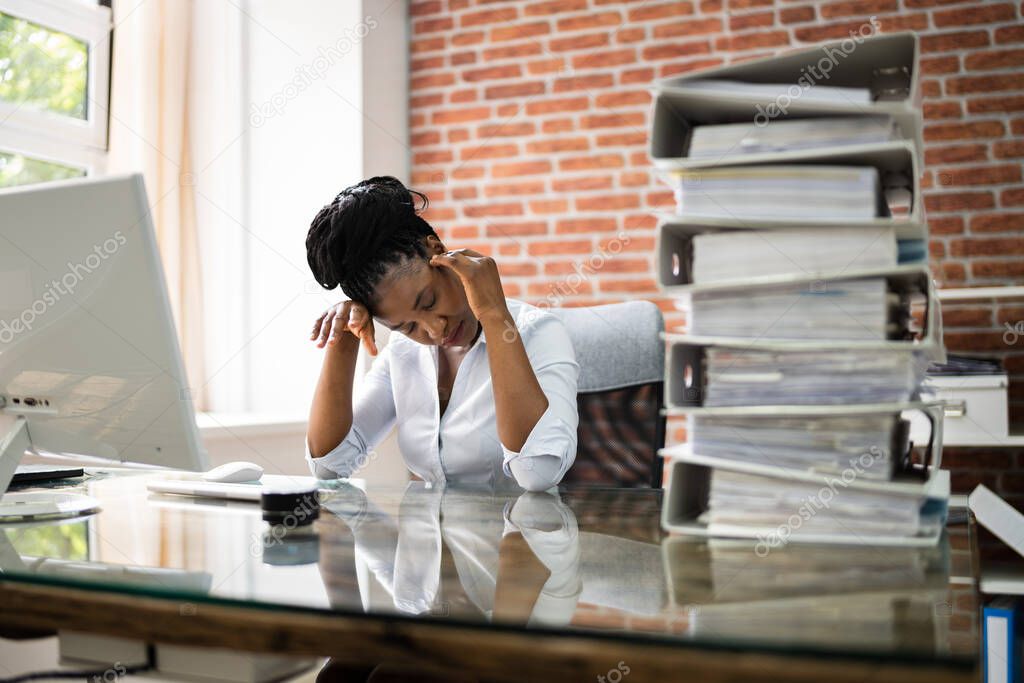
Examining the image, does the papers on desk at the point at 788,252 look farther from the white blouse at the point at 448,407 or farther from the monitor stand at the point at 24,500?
the monitor stand at the point at 24,500

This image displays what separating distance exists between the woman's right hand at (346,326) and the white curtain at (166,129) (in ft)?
4.90

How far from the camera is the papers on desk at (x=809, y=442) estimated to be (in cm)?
83

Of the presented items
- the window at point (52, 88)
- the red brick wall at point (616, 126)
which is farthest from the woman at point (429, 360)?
the window at point (52, 88)

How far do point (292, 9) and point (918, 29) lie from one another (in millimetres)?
2170

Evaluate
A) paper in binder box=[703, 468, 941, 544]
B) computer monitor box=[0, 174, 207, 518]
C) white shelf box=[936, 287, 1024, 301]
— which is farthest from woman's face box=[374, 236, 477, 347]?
white shelf box=[936, 287, 1024, 301]

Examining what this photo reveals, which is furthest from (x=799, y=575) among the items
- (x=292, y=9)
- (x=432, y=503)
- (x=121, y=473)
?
(x=292, y=9)

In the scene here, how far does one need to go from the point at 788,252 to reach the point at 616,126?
252 cm

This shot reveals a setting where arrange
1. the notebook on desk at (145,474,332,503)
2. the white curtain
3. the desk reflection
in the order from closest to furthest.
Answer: the desk reflection < the notebook on desk at (145,474,332,503) < the white curtain

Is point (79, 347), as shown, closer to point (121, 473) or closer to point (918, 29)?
point (121, 473)

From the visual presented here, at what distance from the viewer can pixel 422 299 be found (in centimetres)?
168

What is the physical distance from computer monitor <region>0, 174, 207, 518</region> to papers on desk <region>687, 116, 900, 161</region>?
2.24 ft

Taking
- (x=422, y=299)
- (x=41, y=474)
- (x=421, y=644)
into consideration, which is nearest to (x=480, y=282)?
(x=422, y=299)

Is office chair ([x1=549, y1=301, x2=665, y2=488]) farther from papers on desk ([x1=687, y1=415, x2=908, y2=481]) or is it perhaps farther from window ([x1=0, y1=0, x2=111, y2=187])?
window ([x1=0, y1=0, x2=111, y2=187])

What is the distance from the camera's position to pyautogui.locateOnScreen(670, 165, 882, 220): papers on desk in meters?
0.85
